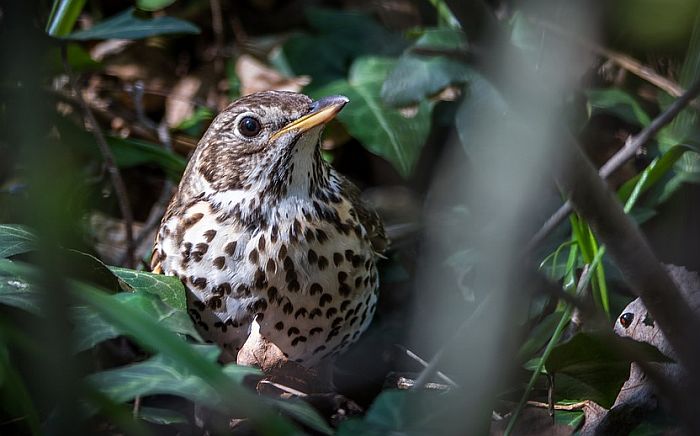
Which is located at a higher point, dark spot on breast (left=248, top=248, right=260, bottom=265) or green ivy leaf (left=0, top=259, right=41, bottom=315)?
green ivy leaf (left=0, top=259, right=41, bottom=315)

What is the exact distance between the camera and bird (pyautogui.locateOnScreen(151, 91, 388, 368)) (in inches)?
116

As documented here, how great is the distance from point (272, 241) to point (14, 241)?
76 cm

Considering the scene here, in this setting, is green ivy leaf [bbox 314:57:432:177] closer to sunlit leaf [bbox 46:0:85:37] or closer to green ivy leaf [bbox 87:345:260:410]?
sunlit leaf [bbox 46:0:85:37]

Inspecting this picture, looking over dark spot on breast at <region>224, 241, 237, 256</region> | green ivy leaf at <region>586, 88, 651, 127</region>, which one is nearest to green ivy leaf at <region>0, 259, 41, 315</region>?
dark spot on breast at <region>224, 241, 237, 256</region>

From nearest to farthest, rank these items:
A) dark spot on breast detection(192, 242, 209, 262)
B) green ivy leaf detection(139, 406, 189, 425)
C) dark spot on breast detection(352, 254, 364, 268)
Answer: green ivy leaf detection(139, 406, 189, 425) → dark spot on breast detection(192, 242, 209, 262) → dark spot on breast detection(352, 254, 364, 268)

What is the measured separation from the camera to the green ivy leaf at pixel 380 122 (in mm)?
3973

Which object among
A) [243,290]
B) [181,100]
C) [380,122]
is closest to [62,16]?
[181,100]

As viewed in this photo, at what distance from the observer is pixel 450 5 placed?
148 cm

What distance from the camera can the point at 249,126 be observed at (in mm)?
3125

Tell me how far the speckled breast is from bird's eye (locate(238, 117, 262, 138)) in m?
0.27

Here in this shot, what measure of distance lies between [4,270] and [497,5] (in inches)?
119

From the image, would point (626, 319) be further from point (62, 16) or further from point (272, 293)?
point (62, 16)

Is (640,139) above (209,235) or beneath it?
above

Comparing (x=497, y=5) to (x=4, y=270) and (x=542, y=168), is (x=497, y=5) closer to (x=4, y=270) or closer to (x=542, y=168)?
(x=4, y=270)
